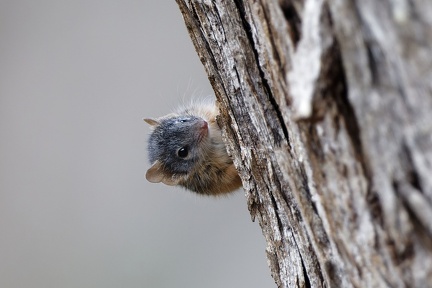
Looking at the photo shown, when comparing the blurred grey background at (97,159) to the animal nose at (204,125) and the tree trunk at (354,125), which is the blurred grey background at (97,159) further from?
the tree trunk at (354,125)

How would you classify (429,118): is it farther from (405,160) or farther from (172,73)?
(172,73)

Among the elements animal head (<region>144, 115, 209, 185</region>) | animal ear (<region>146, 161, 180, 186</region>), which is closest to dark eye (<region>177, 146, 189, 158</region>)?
animal head (<region>144, 115, 209, 185</region>)

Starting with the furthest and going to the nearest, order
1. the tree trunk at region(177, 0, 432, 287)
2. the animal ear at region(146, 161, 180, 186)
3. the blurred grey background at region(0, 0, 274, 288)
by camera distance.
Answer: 1. the blurred grey background at region(0, 0, 274, 288)
2. the animal ear at region(146, 161, 180, 186)
3. the tree trunk at region(177, 0, 432, 287)

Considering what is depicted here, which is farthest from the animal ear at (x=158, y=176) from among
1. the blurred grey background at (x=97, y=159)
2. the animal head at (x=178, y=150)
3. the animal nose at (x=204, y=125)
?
the blurred grey background at (x=97, y=159)

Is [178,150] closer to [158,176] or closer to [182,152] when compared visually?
[182,152]

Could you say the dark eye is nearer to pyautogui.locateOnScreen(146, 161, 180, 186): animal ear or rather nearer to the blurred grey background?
pyautogui.locateOnScreen(146, 161, 180, 186): animal ear

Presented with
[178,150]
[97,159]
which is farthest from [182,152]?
[97,159]
